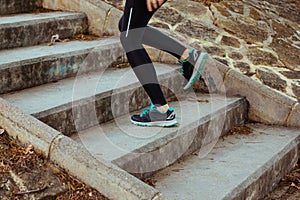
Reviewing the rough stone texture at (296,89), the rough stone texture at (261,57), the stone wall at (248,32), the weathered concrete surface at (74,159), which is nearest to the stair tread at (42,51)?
the stone wall at (248,32)

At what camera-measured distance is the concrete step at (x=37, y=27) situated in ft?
13.5

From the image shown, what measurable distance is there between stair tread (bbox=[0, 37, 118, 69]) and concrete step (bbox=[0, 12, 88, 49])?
0.10 m

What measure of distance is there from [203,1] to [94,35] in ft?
3.86

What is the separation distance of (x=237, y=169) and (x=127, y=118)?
3.11 ft

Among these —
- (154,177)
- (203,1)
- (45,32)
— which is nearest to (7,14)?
(45,32)

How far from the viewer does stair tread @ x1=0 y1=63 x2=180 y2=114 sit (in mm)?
3332

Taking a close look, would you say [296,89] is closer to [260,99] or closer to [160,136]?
[260,99]

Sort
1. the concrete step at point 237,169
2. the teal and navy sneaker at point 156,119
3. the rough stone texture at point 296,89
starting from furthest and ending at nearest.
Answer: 1. the rough stone texture at point 296,89
2. the teal and navy sneaker at point 156,119
3. the concrete step at point 237,169

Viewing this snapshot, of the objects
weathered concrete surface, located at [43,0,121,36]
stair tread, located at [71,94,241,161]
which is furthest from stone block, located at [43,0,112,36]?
stair tread, located at [71,94,241,161]

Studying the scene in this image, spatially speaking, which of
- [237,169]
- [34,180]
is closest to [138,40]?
[237,169]

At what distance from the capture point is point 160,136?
132 inches

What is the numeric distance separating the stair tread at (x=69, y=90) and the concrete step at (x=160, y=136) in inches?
10.9

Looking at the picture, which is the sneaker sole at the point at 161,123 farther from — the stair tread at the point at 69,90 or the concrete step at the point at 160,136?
the stair tread at the point at 69,90

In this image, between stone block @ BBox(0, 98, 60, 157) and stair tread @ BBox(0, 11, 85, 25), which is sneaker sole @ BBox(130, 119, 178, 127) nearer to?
stone block @ BBox(0, 98, 60, 157)
